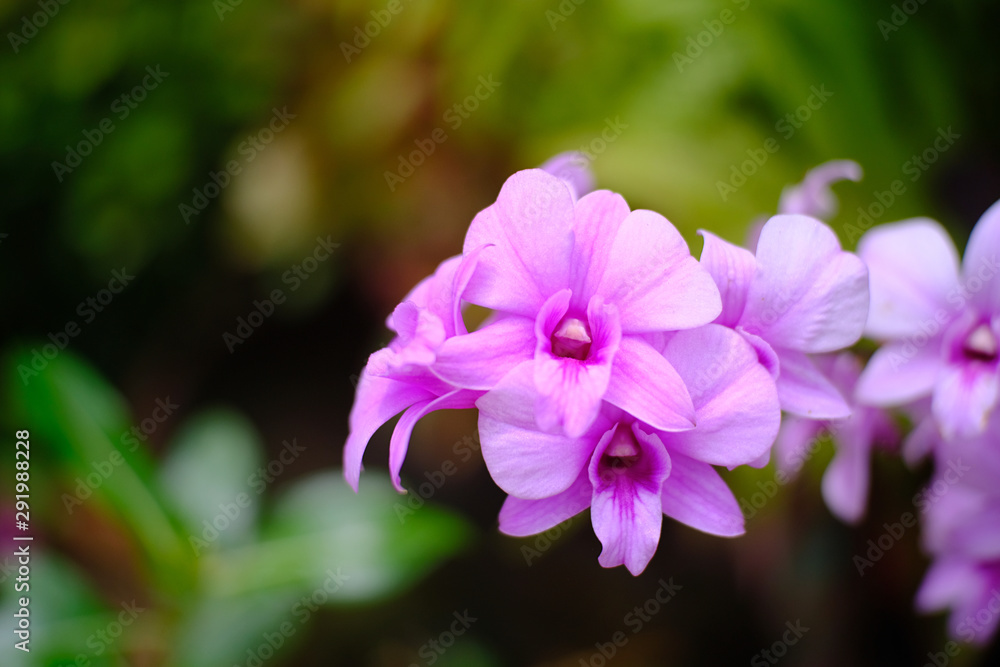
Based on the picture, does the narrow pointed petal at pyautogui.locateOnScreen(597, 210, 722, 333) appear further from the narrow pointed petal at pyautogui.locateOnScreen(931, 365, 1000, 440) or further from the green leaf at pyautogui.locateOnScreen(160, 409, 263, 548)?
the green leaf at pyautogui.locateOnScreen(160, 409, 263, 548)

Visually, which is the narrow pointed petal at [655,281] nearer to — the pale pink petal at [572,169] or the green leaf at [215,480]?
the pale pink petal at [572,169]

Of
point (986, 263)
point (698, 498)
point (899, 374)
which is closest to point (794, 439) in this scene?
point (899, 374)

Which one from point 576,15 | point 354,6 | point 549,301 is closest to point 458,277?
point 549,301

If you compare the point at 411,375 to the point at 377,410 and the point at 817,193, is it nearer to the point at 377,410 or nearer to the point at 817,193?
the point at 377,410

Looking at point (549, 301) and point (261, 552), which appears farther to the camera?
point (261, 552)

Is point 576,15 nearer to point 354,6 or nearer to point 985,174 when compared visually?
point 354,6

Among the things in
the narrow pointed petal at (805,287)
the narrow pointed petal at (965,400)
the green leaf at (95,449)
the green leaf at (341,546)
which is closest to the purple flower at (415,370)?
the narrow pointed petal at (805,287)
